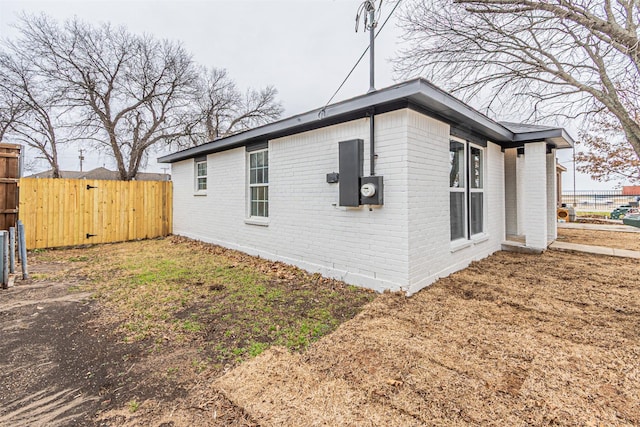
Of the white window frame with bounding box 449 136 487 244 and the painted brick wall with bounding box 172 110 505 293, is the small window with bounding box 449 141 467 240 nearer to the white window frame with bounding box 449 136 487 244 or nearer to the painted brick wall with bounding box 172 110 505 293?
the white window frame with bounding box 449 136 487 244

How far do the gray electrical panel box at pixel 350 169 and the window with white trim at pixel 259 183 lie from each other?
2.42m

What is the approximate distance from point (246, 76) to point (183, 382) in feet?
72.7

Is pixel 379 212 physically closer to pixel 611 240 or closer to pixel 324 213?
pixel 324 213

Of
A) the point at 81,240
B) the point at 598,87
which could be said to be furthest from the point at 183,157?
the point at 598,87

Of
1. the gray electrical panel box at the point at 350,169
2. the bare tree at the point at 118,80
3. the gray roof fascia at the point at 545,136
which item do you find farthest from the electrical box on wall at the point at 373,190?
the bare tree at the point at 118,80

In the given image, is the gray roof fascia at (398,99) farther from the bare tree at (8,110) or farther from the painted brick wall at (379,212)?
the bare tree at (8,110)

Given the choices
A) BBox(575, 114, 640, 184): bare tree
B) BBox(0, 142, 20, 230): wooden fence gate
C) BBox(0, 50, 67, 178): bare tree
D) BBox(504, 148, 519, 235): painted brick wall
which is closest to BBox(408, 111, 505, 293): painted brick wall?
BBox(504, 148, 519, 235): painted brick wall

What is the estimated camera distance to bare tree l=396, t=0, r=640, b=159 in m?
4.81

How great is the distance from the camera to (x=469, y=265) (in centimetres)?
536

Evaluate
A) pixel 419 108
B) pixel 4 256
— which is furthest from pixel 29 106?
pixel 419 108

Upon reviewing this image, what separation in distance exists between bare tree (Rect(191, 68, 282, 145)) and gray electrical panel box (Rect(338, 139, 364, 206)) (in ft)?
53.7

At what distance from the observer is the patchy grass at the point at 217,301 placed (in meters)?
2.88

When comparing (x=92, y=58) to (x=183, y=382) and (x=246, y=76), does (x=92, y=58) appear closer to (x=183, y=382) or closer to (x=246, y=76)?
(x=246, y=76)

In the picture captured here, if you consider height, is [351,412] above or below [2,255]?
below
